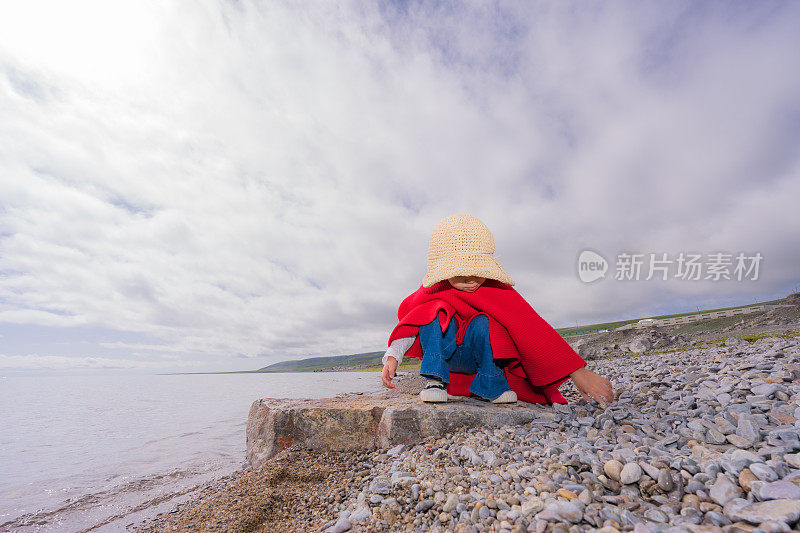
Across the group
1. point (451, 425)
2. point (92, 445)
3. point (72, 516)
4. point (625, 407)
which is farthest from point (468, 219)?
point (92, 445)

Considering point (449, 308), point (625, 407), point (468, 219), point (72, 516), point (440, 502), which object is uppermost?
point (468, 219)

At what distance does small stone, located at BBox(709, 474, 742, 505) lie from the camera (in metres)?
1.83

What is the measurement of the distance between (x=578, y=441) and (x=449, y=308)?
5.45 feet

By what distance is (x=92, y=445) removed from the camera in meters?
7.96

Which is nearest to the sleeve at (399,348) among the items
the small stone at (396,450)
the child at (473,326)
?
the child at (473,326)

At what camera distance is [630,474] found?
2.18 meters

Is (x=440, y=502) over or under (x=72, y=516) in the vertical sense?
over

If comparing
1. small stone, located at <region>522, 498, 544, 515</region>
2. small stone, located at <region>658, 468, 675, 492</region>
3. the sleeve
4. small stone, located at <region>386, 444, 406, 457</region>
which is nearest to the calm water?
small stone, located at <region>386, 444, 406, 457</region>

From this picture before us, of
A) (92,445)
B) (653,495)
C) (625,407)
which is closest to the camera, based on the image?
(653,495)

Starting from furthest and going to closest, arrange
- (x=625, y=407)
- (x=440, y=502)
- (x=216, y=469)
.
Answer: (x=216, y=469) → (x=625, y=407) → (x=440, y=502)

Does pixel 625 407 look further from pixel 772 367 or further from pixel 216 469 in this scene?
pixel 216 469

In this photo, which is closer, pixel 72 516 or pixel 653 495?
pixel 653 495

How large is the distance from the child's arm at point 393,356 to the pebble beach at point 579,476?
0.75 meters

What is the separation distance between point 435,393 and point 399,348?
0.73 meters
